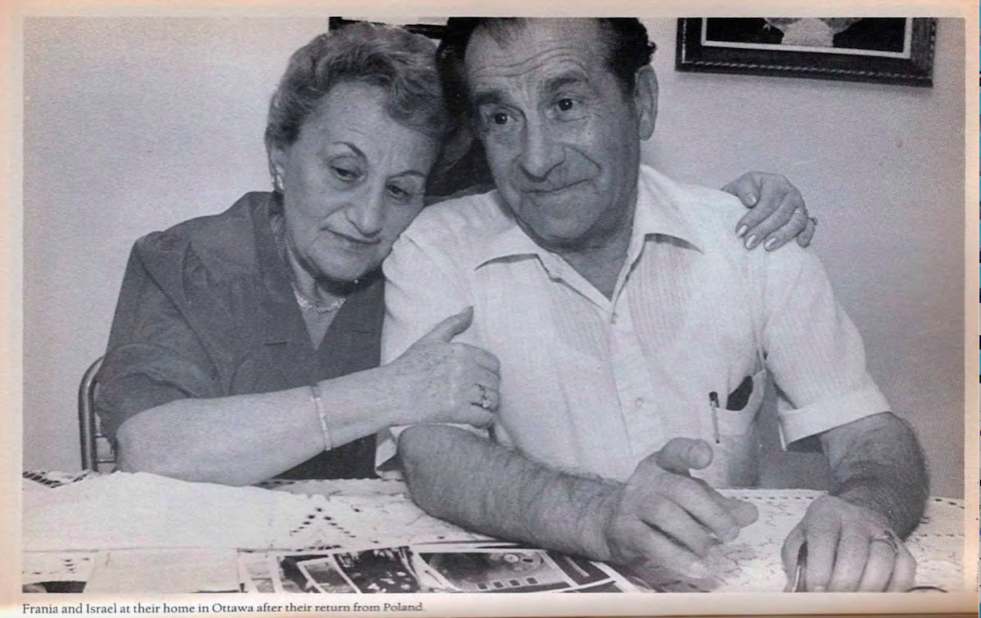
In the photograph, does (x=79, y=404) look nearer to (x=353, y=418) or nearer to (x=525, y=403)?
(x=353, y=418)

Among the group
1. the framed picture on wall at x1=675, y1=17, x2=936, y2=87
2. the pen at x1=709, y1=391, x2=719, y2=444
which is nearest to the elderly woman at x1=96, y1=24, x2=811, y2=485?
the pen at x1=709, y1=391, x2=719, y2=444

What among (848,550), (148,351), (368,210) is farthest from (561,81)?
(848,550)

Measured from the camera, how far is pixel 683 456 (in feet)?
7.04

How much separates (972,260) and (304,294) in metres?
1.39

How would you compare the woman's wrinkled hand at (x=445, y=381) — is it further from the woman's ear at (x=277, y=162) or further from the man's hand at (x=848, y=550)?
the man's hand at (x=848, y=550)

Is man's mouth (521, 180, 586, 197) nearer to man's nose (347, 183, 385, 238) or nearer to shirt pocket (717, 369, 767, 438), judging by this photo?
man's nose (347, 183, 385, 238)

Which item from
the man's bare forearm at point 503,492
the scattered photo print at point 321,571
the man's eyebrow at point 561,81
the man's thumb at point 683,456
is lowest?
the scattered photo print at point 321,571

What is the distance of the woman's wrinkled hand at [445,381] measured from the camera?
7.16 ft

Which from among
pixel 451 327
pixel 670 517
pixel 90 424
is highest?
pixel 451 327

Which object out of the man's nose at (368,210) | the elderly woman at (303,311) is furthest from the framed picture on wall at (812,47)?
the man's nose at (368,210)

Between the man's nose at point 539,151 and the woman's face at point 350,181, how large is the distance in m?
0.18

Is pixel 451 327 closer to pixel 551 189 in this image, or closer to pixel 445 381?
pixel 445 381

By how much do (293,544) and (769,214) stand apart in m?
1.16

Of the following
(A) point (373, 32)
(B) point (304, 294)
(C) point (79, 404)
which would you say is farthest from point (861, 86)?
(C) point (79, 404)
